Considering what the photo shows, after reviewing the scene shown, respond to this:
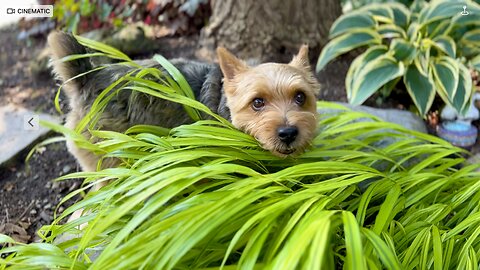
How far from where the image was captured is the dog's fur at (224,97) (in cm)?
238

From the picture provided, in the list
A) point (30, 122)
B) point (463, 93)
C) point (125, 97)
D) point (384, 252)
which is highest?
point (125, 97)

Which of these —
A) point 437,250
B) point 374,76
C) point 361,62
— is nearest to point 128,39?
point 361,62

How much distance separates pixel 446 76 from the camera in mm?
3596

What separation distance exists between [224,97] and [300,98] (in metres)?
0.48

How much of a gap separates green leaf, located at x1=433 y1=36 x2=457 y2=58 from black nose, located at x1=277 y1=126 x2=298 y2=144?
1.93 metres

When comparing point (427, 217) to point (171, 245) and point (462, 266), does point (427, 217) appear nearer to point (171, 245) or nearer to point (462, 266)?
point (462, 266)

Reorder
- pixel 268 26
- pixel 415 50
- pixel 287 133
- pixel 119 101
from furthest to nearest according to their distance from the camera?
pixel 268 26 → pixel 415 50 → pixel 119 101 → pixel 287 133

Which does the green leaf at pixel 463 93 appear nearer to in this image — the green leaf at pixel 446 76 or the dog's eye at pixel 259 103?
the green leaf at pixel 446 76

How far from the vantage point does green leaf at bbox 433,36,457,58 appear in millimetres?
3689

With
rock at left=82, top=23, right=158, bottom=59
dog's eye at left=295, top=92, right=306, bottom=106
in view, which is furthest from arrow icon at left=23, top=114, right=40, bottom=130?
dog's eye at left=295, top=92, right=306, bottom=106

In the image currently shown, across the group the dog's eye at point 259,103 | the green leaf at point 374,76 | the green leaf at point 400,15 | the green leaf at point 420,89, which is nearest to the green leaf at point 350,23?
the green leaf at point 400,15

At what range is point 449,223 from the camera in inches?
98.0

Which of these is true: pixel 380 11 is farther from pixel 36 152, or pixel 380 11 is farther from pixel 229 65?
pixel 36 152

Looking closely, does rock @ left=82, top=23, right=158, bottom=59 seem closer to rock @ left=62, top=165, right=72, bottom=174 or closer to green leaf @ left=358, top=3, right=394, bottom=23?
rock @ left=62, top=165, right=72, bottom=174
